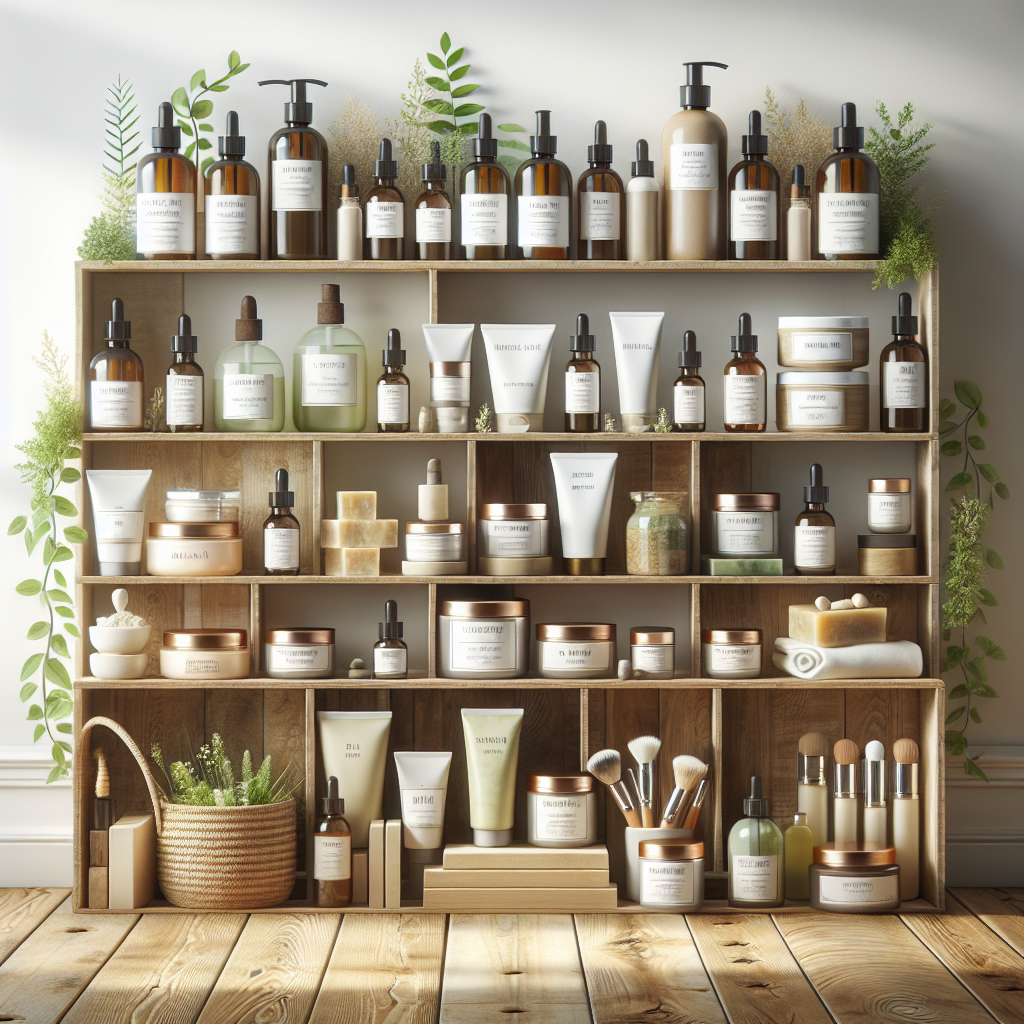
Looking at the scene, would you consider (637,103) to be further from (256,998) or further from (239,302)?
(256,998)

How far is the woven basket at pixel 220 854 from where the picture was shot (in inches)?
97.2

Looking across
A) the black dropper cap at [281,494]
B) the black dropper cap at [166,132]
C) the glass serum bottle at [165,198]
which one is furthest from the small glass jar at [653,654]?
the black dropper cap at [166,132]

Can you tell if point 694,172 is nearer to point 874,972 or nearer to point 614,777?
point 614,777

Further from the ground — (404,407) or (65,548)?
(404,407)

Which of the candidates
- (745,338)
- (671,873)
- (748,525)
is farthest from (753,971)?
(745,338)

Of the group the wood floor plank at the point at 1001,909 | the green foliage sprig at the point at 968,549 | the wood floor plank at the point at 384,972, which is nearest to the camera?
the wood floor plank at the point at 384,972

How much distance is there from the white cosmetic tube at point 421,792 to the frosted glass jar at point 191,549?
0.55 meters

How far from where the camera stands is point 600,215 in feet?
8.48

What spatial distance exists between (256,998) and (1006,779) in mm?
1744

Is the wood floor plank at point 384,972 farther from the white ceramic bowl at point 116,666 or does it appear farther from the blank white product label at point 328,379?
the blank white product label at point 328,379

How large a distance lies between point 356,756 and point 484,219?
1177mm

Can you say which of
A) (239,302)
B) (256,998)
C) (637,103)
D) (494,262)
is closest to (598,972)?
(256,998)

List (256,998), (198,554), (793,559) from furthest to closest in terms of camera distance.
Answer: (793,559) < (198,554) < (256,998)

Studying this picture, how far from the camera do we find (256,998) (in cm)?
204
